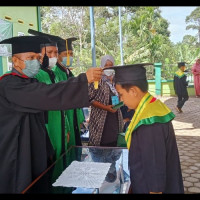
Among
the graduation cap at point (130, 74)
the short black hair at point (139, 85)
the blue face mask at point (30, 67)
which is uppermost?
the blue face mask at point (30, 67)

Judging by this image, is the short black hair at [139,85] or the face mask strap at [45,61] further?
the face mask strap at [45,61]

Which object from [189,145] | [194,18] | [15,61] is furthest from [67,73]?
[194,18]

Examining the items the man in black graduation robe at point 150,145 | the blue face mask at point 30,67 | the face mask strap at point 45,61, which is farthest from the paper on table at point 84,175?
the face mask strap at point 45,61

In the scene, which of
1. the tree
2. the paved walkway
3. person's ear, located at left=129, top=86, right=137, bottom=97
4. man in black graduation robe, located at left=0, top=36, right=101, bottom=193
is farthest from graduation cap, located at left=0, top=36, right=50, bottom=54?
the tree

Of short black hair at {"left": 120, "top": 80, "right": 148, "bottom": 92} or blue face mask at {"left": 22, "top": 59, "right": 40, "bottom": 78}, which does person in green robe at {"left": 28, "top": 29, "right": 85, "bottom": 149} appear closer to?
blue face mask at {"left": 22, "top": 59, "right": 40, "bottom": 78}

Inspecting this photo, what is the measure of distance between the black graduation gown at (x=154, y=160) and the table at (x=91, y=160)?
3.7 inches

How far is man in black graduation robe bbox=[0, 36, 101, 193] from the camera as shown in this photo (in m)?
1.60

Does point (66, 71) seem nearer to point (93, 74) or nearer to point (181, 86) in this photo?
point (93, 74)

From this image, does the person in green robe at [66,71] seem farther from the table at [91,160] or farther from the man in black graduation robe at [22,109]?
the man in black graduation robe at [22,109]

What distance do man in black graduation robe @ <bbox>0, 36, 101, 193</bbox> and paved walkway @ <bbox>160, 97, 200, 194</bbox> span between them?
7.23ft

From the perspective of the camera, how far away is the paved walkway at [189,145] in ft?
11.1

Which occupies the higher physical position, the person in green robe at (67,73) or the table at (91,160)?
the person in green robe at (67,73)

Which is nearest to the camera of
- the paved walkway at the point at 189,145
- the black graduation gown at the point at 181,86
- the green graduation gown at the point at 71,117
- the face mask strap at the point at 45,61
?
the face mask strap at the point at 45,61

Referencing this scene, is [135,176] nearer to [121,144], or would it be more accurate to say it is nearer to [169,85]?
[121,144]
